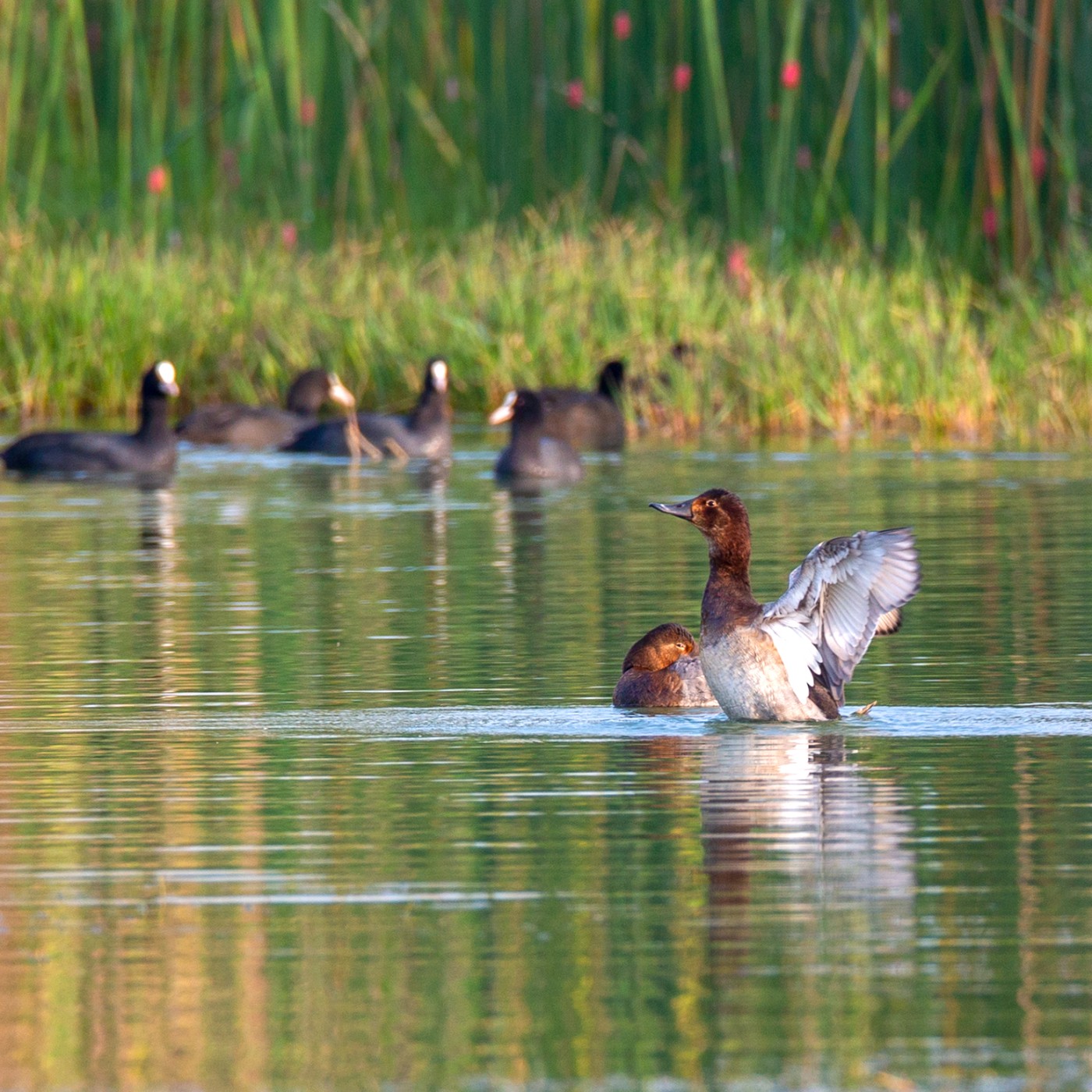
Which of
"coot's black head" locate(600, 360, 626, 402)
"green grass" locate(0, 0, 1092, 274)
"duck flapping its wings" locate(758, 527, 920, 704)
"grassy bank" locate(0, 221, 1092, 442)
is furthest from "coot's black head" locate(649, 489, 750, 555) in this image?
"coot's black head" locate(600, 360, 626, 402)

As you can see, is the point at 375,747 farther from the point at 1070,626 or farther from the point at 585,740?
the point at 1070,626

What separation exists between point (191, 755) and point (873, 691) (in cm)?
248

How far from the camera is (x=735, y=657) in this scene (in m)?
8.55

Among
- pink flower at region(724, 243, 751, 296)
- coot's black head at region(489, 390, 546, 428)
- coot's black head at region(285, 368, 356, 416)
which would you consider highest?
pink flower at region(724, 243, 751, 296)

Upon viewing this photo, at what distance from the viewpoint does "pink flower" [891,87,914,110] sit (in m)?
22.6

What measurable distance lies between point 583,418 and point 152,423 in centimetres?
345

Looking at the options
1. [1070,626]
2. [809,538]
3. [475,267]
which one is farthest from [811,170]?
[1070,626]

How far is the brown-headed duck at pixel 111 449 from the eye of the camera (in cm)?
1934

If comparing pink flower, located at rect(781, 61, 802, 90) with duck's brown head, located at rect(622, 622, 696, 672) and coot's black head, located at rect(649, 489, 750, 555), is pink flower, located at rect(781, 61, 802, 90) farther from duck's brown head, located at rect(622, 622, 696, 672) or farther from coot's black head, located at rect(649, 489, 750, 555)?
coot's black head, located at rect(649, 489, 750, 555)

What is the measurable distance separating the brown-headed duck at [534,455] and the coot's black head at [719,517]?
377 inches

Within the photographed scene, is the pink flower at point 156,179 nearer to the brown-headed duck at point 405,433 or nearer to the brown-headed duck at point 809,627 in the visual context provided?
the brown-headed duck at point 405,433

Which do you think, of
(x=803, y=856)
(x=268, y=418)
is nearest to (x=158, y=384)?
(x=268, y=418)

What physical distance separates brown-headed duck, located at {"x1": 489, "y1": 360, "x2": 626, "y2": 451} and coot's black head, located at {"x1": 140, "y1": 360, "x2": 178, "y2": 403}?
233 centimetres

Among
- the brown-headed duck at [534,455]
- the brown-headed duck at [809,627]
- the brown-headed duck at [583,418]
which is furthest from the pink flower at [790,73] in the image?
the brown-headed duck at [809,627]
